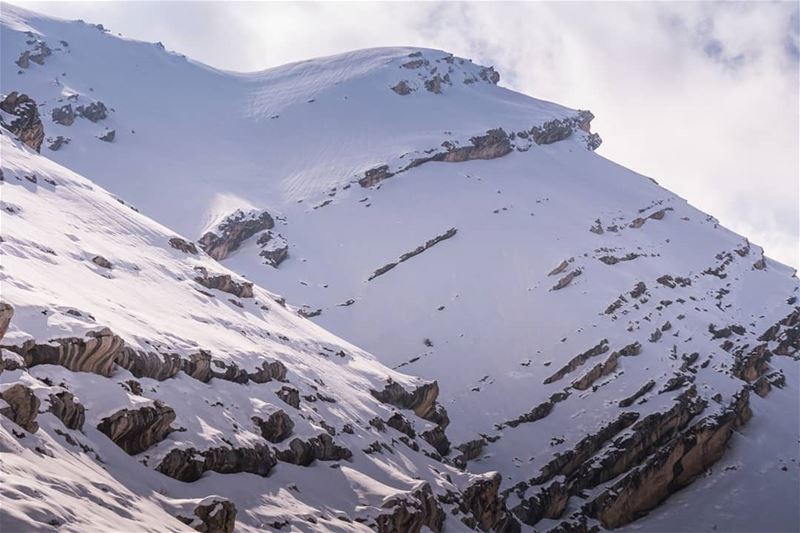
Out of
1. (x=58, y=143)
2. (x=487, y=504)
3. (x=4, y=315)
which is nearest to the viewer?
(x=4, y=315)

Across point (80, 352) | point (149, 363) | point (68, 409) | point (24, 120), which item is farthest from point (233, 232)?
point (68, 409)

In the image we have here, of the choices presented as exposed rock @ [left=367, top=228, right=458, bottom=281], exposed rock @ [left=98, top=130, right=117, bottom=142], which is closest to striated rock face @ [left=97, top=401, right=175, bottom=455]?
exposed rock @ [left=367, top=228, right=458, bottom=281]

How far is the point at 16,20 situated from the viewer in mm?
126188

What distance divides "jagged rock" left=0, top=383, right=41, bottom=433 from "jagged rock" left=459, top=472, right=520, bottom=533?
21.7 meters

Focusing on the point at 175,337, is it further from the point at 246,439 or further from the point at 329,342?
the point at 329,342

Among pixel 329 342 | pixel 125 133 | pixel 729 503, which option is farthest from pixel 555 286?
pixel 125 133

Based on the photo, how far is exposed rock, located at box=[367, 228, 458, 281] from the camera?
7044 centimetres

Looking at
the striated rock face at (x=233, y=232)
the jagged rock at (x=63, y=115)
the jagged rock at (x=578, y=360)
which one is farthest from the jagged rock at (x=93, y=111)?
the jagged rock at (x=578, y=360)

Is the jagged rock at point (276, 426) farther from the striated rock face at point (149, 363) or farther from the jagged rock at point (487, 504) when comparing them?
the jagged rock at point (487, 504)

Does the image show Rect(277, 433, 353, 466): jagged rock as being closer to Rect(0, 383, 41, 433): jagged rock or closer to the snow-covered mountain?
the snow-covered mountain

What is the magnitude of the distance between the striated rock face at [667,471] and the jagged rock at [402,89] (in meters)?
84.5

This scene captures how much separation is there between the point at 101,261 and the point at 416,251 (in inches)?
1650

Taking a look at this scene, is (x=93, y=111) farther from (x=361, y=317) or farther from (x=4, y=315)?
(x=4, y=315)

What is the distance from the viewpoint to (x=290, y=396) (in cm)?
3123
